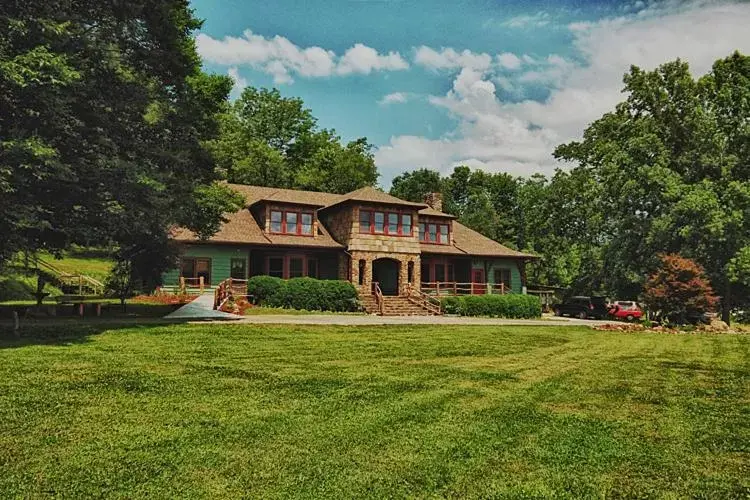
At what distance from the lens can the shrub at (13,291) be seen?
83.7 ft

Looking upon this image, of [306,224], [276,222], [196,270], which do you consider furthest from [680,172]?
[196,270]

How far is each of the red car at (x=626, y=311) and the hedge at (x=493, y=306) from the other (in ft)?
21.0

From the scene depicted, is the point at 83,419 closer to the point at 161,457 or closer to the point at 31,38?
the point at 161,457

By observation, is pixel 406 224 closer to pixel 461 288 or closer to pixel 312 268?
pixel 312 268

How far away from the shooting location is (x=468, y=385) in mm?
8914

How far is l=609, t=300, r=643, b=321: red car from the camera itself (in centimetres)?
3370

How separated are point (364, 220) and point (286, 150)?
2470 centimetres

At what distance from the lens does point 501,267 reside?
39.5 metres

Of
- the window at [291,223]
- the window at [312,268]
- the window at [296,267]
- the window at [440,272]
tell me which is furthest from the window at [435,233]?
the window at [291,223]

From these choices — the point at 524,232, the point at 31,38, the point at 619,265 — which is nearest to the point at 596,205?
the point at 619,265

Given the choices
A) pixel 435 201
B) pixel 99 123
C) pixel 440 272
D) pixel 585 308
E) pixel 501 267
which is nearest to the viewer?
pixel 99 123

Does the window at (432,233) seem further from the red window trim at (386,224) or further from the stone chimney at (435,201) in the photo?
the stone chimney at (435,201)

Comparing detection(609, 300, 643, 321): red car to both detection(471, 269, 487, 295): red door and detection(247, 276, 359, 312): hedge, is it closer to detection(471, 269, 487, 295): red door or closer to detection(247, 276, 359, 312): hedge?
detection(471, 269, 487, 295): red door

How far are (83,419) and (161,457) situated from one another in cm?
179
